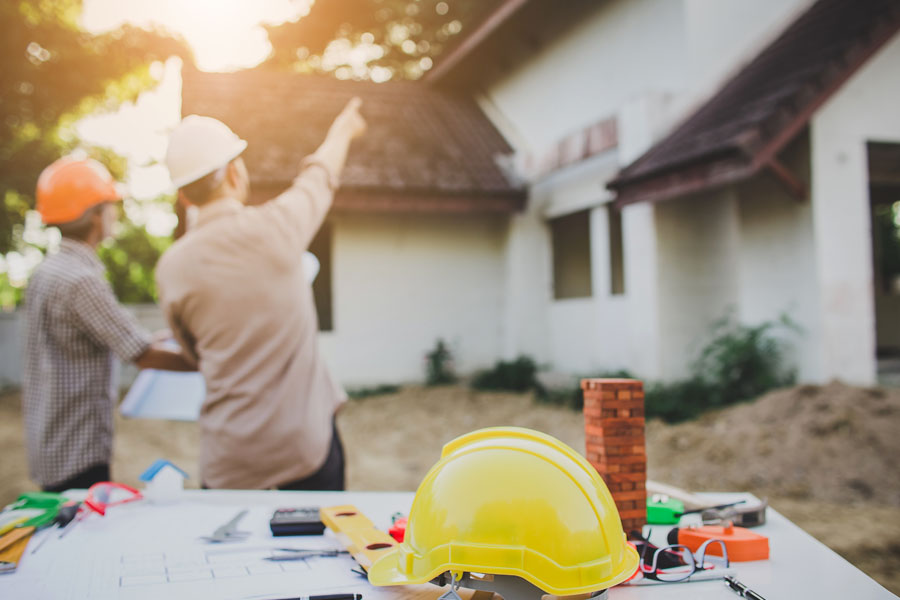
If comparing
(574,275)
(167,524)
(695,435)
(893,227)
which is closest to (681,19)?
(574,275)

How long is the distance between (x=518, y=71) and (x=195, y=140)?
9817 mm

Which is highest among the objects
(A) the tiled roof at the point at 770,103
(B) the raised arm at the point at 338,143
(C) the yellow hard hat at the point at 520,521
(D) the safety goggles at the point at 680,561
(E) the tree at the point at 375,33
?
(E) the tree at the point at 375,33

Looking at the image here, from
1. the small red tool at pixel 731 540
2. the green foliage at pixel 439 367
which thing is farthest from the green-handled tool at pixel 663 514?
the green foliage at pixel 439 367

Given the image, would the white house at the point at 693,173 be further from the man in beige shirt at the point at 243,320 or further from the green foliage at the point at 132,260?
the green foliage at the point at 132,260

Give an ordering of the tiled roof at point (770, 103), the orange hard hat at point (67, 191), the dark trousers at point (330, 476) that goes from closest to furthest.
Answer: the dark trousers at point (330, 476), the orange hard hat at point (67, 191), the tiled roof at point (770, 103)

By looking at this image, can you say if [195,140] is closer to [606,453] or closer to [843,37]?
[606,453]

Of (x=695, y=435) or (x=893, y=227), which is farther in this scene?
(x=893, y=227)

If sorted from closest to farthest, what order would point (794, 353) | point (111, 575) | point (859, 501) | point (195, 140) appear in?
point (111, 575)
point (195, 140)
point (859, 501)
point (794, 353)

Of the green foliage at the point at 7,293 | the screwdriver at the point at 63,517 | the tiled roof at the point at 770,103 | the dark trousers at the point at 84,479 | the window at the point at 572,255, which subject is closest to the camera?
the screwdriver at the point at 63,517

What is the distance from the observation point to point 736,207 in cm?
745

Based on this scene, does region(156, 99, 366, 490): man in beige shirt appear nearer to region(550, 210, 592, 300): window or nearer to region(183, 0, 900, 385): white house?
region(183, 0, 900, 385): white house

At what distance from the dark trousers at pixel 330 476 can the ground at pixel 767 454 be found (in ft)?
9.47

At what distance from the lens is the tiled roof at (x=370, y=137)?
31.5ft

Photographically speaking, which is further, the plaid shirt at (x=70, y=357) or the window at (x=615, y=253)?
the window at (x=615, y=253)
